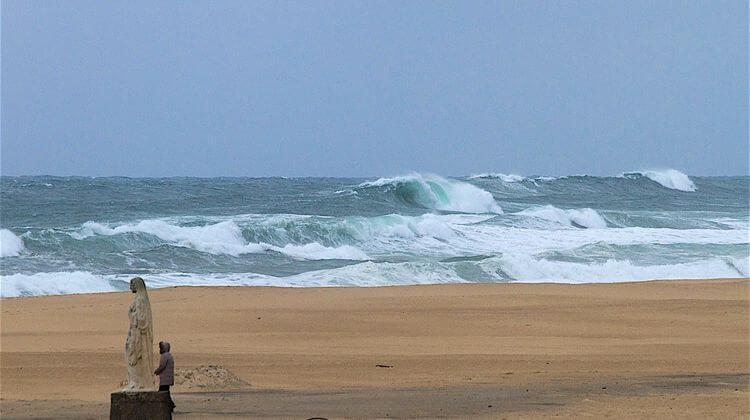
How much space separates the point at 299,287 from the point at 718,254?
12.5 metres

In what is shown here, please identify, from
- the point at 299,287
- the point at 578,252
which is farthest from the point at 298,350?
the point at 578,252

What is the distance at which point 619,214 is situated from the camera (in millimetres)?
44219

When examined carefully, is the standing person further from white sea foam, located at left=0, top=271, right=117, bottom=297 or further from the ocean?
the ocean

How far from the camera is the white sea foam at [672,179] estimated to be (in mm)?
67125

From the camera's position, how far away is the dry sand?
10203 mm

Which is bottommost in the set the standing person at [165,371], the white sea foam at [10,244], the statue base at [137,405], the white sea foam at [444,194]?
the statue base at [137,405]

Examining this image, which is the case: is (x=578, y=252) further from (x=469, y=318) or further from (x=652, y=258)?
(x=469, y=318)

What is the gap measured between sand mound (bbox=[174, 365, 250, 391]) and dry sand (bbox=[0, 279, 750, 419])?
19mm

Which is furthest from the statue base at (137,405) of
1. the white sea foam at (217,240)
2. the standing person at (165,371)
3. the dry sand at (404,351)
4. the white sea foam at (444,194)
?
the white sea foam at (444,194)

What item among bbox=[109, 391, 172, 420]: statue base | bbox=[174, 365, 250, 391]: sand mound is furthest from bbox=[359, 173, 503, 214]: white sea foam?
bbox=[109, 391, 172, 420]: statue base

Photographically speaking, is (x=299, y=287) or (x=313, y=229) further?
(x=313, y=229)

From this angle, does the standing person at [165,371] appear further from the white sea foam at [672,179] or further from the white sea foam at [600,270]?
the white sea foam at [672,179]

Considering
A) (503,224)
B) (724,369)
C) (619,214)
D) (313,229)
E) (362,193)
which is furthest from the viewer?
(362,193)

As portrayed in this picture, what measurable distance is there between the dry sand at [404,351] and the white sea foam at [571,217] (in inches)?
799
